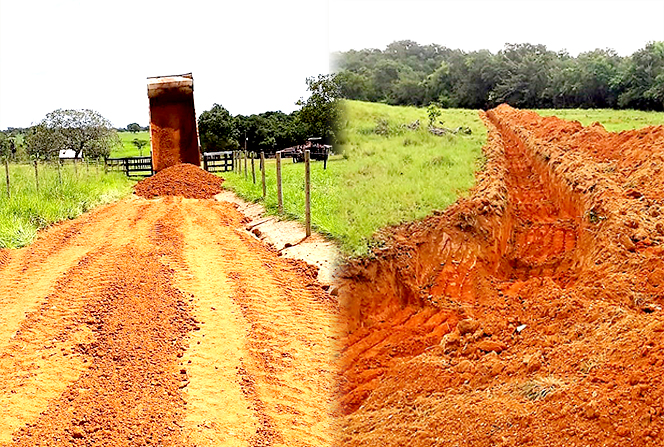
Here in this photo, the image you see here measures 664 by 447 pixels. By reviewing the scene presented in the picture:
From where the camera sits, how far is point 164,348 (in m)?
4.87

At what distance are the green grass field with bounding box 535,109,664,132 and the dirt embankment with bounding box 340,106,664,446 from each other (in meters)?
9.99

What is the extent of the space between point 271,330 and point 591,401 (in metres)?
3.17

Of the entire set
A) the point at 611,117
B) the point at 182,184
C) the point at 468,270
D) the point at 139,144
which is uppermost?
the point at 611,117

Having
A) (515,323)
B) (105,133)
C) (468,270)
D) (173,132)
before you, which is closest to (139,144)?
A: (105,133)

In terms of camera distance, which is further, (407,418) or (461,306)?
(461,306)

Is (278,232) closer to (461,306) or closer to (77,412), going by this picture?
(461,306)

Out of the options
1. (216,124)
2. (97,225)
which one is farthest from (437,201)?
(216,124)

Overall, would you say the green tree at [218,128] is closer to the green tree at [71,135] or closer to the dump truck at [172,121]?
the green tree at [71,135]

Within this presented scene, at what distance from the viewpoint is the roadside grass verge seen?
10070 millimetres

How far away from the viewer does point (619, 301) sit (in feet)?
16.6

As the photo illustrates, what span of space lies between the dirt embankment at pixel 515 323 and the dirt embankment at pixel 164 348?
1.68 ft

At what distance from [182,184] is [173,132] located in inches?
108

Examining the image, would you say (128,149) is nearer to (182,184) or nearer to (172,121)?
(172,121)

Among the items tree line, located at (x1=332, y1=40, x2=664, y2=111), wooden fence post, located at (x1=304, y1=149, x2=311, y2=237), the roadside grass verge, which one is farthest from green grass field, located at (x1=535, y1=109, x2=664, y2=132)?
the roadside grass verge
